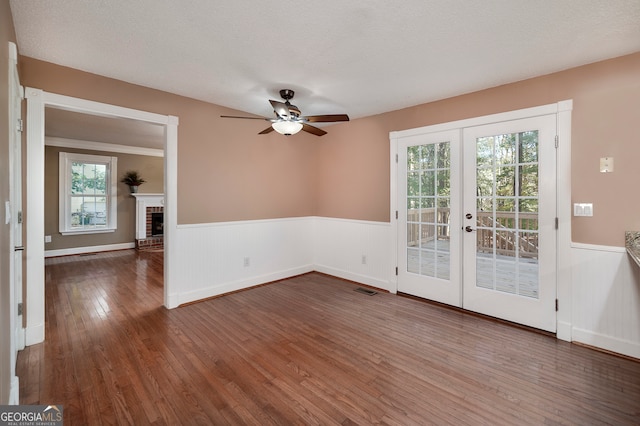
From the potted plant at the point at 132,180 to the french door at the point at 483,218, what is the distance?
6333 mm

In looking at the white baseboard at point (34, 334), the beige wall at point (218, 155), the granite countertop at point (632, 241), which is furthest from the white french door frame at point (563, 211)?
the white baseboard at point (34, 334)

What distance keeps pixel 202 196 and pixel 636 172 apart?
4.30 meters

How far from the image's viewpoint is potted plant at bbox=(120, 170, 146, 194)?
22.8ft

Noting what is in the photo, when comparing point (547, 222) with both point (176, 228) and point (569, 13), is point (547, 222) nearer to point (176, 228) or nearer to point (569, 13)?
point (569, 13)

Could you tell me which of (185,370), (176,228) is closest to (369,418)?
(185,370)

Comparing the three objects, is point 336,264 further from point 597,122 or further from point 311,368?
point 597,122

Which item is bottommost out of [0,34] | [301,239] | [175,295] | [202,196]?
[175,295]

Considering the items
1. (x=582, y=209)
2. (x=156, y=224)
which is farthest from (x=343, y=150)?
(x=156, y=224)

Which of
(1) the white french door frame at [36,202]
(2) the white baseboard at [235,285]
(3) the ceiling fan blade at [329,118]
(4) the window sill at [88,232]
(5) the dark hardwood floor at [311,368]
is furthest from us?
(4) the window sill at [88,232]

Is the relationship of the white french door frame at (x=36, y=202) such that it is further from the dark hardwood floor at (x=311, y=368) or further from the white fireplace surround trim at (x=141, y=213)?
the white fireplace surround trim at (x=141, y=213)

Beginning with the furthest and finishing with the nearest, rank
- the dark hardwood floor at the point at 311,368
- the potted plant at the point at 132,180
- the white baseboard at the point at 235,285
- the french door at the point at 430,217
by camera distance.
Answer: the potted plant at the point at 132,180
the white baseboard at the point at 235,285
the french door at the point at 430,217
the dark hardwood floor at the point at 311,368

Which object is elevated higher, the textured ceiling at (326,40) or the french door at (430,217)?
the textured ceiling at (326,40)

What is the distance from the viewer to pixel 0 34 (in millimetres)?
1533

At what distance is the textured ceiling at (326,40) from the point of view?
6.22 ft
